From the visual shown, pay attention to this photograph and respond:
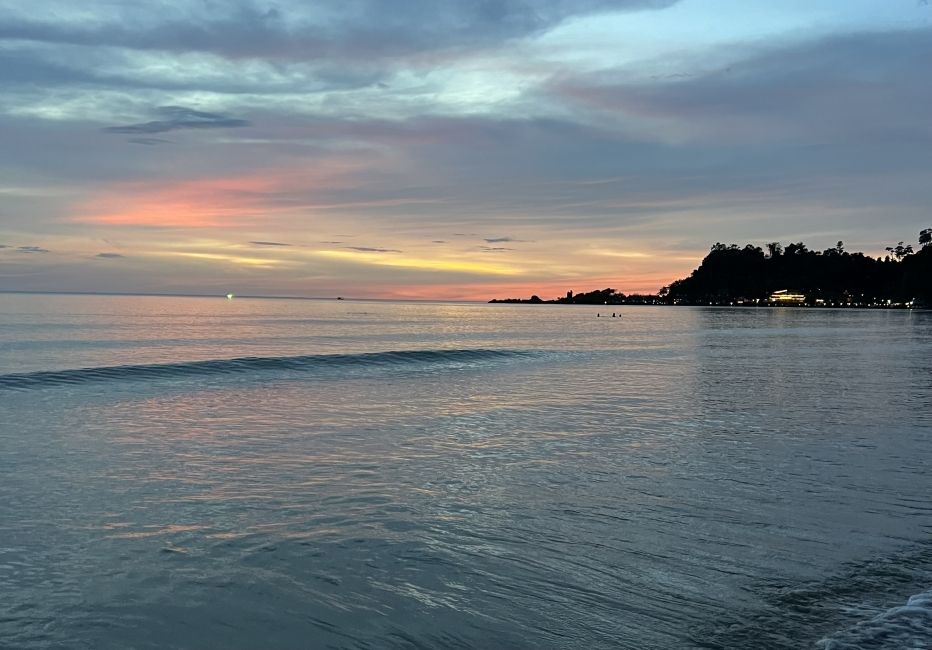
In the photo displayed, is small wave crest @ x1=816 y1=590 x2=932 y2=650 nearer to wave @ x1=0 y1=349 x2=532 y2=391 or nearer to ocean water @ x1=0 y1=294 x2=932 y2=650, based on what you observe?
ocean water @ x1=0 y1=294 x2=932 y2=650

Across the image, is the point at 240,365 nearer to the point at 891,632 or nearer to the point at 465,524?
the point at 465,524

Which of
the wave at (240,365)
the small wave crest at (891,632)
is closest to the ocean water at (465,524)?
the small wave crest at (891,632)

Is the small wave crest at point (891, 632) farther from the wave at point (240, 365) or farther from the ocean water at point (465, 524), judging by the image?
the wave at point (240, 365)

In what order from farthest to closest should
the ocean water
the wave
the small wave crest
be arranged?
the wave
the ocean water
the small wave crest

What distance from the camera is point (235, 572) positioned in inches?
282

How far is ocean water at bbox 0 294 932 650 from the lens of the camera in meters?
6.03

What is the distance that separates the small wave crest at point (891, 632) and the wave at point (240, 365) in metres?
25.0

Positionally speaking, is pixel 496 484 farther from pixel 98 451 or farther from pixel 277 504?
pixel 98 451

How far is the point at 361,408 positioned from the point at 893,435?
1276 cm

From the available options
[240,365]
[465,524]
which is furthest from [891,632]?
[240,365]

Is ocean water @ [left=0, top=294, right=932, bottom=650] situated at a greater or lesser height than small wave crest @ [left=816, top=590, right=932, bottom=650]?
lesser

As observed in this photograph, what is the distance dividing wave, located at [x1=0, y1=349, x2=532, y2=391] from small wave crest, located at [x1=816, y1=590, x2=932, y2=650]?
25.0m

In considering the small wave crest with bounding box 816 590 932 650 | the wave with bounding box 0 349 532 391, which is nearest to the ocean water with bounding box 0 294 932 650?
the small wave crest with bounding box 816 590 932 650

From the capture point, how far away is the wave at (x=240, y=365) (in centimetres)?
2545
